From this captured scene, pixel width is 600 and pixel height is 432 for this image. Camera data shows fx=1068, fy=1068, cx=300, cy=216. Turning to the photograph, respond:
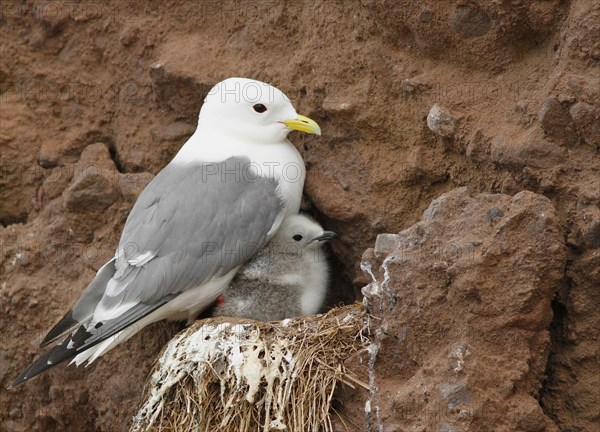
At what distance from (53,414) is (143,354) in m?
0.57

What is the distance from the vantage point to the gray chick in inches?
190

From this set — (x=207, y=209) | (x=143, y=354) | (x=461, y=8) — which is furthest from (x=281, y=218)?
(x=461, y=8)

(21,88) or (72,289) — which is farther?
(21,88)

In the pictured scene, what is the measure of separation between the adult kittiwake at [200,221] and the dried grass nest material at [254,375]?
258 mm

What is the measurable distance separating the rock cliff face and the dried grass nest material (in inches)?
6.9

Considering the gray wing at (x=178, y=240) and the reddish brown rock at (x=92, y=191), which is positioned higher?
the gray wing at (x=178, y=240)

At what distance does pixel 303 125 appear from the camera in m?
4.93

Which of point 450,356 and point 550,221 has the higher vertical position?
point 550,221

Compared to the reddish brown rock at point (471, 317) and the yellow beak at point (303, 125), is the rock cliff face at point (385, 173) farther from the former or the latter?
the yellow beak at point (303, 125)

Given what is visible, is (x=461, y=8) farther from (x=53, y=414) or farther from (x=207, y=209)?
(x=53, y=414)

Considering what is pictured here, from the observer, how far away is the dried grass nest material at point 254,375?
13.6 ft

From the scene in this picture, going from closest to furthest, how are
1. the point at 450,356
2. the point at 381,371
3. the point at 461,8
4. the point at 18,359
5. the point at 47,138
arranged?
the point at 450,356, the point at 381,371, the point at 461,8, the point at 18,359, the point at 47,138

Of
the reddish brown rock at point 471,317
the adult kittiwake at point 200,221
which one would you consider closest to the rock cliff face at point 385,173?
the reddish brown rock at point 471,317

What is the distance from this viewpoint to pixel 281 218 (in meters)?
4.88
